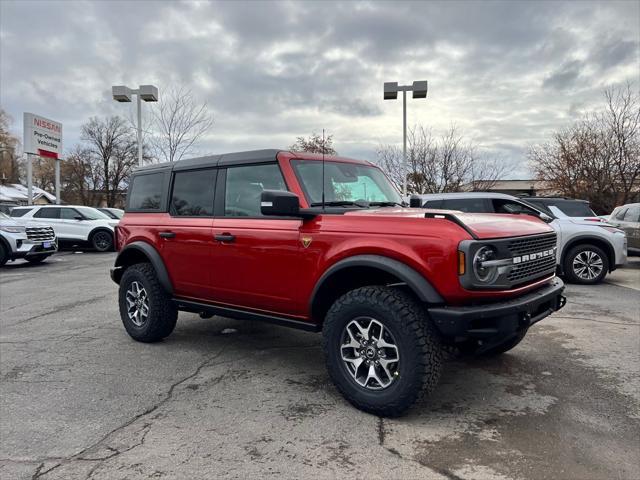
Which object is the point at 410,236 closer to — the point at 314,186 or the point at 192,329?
the point at 314,186

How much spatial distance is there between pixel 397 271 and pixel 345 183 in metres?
1.33

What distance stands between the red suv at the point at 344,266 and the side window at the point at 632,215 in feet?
29.4

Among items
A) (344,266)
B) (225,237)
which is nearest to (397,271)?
(344,266)

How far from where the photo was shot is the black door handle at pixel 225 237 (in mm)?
4104

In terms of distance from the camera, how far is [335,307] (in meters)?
3.41

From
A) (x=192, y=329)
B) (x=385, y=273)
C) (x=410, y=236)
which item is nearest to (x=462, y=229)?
(x=410, y=236)

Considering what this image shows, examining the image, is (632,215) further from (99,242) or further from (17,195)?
(17,195)

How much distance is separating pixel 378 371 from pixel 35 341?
13.2 feet

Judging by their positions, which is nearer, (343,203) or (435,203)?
(343,203)

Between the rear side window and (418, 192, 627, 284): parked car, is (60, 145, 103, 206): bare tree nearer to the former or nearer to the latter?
the rear side window

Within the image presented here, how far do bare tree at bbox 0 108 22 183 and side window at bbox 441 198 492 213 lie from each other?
62644 mm

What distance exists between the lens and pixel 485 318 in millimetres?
2982

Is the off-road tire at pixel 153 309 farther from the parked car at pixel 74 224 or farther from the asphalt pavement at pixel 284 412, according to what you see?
the parked car at pixel 74 224

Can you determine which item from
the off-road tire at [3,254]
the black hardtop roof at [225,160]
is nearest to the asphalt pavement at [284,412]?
the black hardtop roof at [225,160]
